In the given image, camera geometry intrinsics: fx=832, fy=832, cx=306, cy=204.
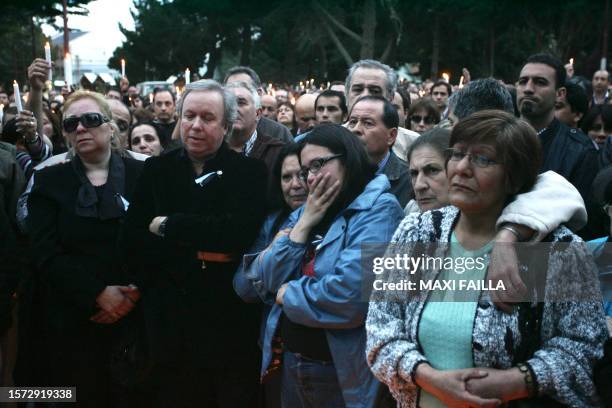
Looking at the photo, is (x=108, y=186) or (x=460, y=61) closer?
(x=108, y=186)

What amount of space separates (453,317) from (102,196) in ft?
8.21

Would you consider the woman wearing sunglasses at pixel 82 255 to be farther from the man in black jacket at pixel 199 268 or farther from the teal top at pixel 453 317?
the teal top at pixel 453 317

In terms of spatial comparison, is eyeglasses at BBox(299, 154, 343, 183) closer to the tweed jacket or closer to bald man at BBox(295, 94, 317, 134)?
the tweed jacket

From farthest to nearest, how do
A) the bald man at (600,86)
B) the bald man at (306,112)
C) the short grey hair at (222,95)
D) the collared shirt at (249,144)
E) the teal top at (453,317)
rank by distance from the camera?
the bald man at (600,86), the bald man at (306,112), the collared shirt at (249,144), the short grey hair at (222,95), the teal top at (453,317)

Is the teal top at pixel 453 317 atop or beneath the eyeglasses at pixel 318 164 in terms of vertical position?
beneath

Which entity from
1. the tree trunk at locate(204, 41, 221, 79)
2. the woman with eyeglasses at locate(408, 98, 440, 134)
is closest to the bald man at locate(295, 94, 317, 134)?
the woman with eyeglasses at locate(408, 98, 440, 134)

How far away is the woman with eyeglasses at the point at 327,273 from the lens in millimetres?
3832

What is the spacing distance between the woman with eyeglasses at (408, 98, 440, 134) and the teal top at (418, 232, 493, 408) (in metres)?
4.23

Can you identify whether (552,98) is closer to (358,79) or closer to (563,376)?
(358,79)

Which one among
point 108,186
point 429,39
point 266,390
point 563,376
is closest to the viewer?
point 563,376

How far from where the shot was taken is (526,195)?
3197mm

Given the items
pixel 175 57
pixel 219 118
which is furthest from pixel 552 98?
pixel 175 57

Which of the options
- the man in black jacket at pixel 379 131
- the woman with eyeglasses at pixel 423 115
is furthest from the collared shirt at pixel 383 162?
the woman with eyeglasses at pixel 423 115

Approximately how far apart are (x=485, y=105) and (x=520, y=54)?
4170cm
